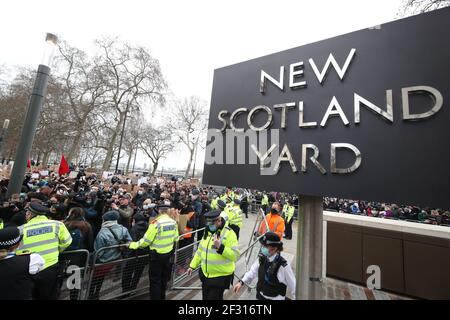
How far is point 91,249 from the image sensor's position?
4523 millimetres

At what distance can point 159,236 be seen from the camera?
170 inches

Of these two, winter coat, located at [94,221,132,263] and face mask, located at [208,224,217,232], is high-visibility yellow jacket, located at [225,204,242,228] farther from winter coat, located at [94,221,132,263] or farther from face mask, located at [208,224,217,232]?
face mask, located at [208,224,217,232]

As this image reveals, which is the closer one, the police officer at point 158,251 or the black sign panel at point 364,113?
the black sign panel at point 364,113

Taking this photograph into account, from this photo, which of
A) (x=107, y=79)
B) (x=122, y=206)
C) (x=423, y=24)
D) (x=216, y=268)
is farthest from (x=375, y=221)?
(x=107, y=79)

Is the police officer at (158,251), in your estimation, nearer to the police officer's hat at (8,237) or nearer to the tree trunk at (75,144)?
the police officer's hat at (8,237)

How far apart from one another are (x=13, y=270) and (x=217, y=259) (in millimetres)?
2556

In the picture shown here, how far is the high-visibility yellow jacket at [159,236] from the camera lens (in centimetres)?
425

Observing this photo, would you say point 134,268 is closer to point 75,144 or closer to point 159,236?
point 159,236

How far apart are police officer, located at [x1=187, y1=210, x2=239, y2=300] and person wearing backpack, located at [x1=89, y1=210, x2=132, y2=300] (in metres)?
1.89

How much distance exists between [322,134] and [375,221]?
5.22 meters

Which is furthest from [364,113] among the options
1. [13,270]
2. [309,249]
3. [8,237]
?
[13,270]

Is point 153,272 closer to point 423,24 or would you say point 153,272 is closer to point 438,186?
point 438,186

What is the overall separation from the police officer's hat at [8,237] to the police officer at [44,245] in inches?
26.5

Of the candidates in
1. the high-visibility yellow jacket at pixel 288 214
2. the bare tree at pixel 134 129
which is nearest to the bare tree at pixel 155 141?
the bare tree at pixel 134 129
